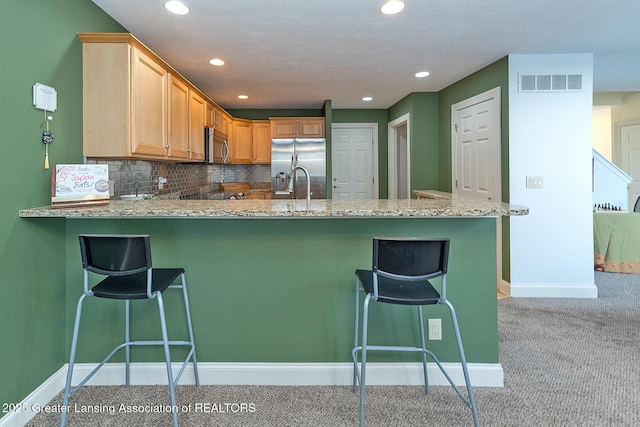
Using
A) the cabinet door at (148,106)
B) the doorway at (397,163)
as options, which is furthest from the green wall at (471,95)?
the cabinet door at (148,106)

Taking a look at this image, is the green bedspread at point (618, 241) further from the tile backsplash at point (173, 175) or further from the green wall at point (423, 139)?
the tile backsplash at point (173, 175)

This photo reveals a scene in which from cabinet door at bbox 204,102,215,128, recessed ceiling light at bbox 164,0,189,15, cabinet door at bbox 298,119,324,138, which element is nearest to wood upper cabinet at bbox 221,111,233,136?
cabinet door at bbox 204,102,215,128

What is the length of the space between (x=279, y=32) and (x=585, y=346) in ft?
10.5

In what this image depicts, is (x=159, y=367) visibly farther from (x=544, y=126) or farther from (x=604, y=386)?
(x=544, y=126)

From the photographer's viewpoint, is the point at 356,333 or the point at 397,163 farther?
the point at 397,163

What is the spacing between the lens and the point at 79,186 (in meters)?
1.97

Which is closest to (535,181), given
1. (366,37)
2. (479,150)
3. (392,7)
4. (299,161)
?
(479,150)

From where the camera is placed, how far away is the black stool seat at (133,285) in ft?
5.50

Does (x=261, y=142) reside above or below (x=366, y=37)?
below

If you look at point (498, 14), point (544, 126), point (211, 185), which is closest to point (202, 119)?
point (211, 185)

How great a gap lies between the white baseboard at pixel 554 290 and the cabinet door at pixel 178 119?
3.36 metres

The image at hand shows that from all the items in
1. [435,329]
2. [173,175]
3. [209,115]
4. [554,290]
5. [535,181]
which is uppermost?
[209,115]

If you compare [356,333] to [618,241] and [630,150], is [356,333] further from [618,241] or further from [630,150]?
[630,150]

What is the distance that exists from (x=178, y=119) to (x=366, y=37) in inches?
66.5
